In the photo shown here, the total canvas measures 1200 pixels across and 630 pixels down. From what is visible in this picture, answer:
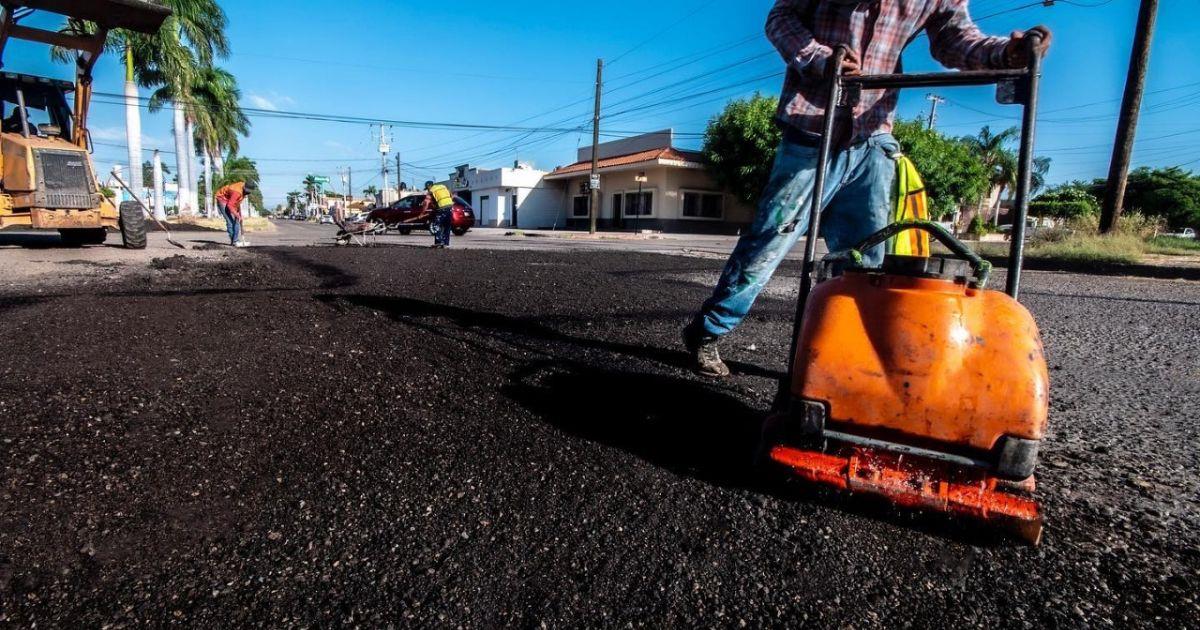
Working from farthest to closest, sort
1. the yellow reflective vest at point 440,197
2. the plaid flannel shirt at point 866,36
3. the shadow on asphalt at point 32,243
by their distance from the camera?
1. the yellow reflective vest at point 440,197
2. the shadow on asphalt at point 32,243
3. the plaid flannel shirt at point 866,36

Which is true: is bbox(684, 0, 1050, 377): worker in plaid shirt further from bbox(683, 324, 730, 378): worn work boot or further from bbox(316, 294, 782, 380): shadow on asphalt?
bbox(316, 294, 782, 380): shadow on asphalt

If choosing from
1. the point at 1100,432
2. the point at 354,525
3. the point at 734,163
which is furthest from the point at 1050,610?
the point at 734,163

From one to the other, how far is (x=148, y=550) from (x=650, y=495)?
3.95 feet

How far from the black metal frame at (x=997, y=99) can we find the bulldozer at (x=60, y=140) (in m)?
9.71

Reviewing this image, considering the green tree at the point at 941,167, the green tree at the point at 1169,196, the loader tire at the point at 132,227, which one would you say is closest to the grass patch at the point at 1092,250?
the loader tire at the point at 132,227

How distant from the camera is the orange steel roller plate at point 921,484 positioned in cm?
141

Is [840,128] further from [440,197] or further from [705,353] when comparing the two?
[440,197]

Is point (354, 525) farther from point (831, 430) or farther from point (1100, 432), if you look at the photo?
point (1100, 432)

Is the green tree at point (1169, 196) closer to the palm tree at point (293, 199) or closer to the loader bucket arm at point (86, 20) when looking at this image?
the loader bucket arm at point (86, 20)

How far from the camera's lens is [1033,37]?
1851 mm

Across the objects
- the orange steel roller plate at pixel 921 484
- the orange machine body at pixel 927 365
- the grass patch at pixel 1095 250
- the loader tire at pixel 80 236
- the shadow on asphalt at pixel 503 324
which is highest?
the grass patch at pixel 1095 250

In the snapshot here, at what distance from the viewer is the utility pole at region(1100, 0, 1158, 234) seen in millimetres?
11430

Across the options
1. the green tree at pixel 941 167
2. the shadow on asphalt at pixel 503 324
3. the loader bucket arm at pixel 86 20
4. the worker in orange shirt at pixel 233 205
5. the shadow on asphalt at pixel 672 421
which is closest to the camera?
the shadow on asphalt at pixel 672 421

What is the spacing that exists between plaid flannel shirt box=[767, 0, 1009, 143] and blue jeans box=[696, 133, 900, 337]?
0.10m
